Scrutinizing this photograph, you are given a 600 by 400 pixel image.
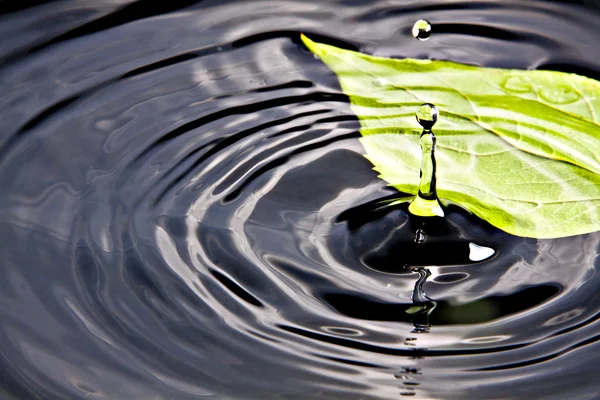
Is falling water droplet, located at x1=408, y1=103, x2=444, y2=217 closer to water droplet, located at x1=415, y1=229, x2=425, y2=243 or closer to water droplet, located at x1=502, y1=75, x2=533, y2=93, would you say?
water droplet, located at x1=415, y1=229, x2=425, y2=243

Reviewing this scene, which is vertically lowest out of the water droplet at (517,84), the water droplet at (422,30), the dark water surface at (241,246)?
the dark water surface at (241,246)

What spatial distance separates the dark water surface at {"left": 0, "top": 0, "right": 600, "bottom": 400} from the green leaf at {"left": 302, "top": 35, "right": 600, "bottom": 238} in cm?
3

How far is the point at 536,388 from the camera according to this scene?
70cm

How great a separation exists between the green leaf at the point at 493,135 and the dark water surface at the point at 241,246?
26mm

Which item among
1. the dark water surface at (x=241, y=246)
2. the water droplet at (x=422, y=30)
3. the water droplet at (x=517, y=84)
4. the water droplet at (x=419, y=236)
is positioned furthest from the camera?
the water droplet at (x=422, y=30)

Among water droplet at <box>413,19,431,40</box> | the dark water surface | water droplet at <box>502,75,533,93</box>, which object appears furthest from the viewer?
water droplet at <box>413,19,431,40</box>

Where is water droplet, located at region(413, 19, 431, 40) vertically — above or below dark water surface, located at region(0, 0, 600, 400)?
above

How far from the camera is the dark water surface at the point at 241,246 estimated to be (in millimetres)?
730

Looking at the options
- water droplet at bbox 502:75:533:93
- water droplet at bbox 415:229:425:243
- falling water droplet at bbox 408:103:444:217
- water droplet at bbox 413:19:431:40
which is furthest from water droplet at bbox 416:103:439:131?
water droplet at bbox 413:19:431:40

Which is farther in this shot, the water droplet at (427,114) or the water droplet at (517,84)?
the water droplet at (517,84)

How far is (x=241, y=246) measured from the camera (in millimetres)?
866

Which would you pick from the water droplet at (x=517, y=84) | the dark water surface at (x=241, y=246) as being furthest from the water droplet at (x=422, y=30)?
the water droplet at (x=517, y=84)

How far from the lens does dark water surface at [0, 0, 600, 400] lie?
0.73 m

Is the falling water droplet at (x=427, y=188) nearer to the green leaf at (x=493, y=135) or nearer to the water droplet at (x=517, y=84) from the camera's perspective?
the green leaf at (x=493, y=135)
